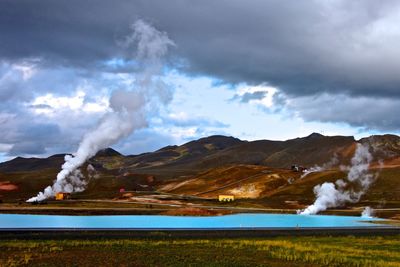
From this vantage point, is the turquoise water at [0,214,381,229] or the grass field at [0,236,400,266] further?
the turquoise water at [0,214,381,229]

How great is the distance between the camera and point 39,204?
16888 centimetres

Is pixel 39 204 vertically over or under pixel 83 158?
under

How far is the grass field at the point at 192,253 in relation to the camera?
146ft

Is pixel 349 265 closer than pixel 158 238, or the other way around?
pixel 349 265

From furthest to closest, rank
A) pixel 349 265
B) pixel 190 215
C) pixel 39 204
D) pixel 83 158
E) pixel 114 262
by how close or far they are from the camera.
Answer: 1. pixel 83 158
2. pixel 39 204
3. pixel 190 215
4. pixel 349 265
5. pixel 114 262

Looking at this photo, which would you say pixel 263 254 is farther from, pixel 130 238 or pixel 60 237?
pixel 60 237

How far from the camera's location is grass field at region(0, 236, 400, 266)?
44.5m

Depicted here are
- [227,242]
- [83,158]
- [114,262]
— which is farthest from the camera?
[83,158]

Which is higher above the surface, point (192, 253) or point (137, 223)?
point (137, 223)

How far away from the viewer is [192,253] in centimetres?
5116

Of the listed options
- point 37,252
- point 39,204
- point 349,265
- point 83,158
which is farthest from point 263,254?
point 83,158

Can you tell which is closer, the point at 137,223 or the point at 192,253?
the point at 192,253

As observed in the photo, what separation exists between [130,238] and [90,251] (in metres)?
14.1

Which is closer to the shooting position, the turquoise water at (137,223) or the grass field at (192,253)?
the grass field at (192,253)
